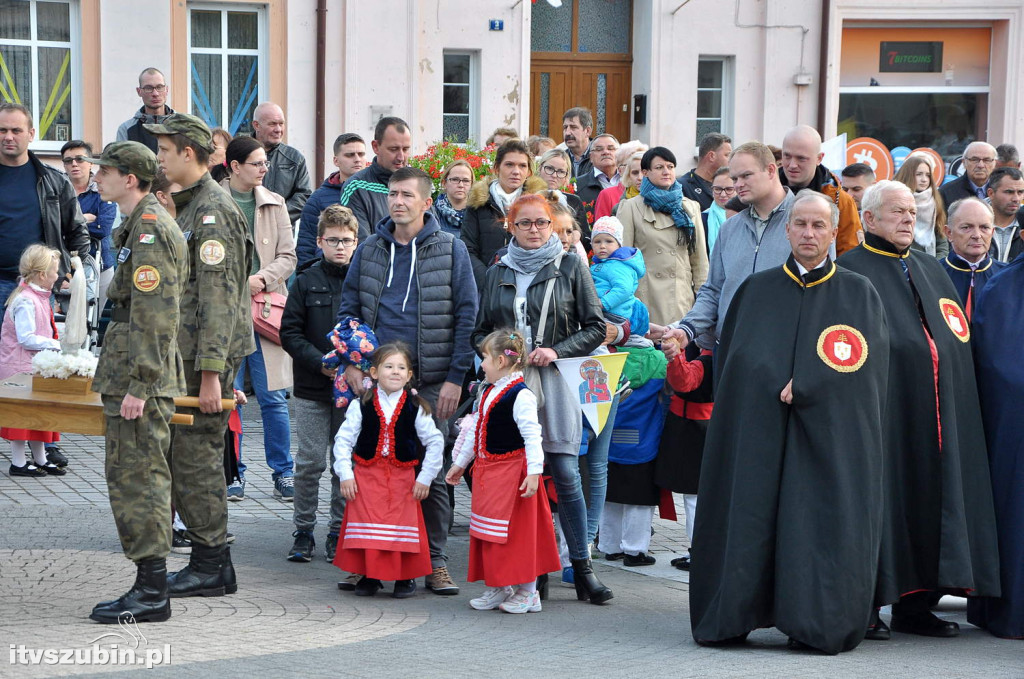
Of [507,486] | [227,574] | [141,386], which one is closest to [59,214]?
[227,574]

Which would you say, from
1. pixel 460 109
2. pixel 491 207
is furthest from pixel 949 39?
pixel 491 207

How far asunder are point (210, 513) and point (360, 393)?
3.07ft

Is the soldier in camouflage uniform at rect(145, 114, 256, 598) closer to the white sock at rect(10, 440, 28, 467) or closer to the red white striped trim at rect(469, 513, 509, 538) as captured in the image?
the red white striped trim at rect(469, 513, 509, 538)

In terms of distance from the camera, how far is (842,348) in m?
6.20

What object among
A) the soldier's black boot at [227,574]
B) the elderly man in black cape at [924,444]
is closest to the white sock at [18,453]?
the soldier's black boot at [227,574]

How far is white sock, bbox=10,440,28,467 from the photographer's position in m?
9.50

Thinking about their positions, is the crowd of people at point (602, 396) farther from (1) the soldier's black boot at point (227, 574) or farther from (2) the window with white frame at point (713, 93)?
(2) the window with white frame at point (713, 93)

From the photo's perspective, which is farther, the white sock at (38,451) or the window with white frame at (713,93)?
the window with white frame at (713,93)

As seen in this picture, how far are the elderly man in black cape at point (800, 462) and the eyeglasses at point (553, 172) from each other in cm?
409

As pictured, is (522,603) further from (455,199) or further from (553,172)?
(553,172)

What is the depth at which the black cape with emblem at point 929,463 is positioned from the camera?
253 inches

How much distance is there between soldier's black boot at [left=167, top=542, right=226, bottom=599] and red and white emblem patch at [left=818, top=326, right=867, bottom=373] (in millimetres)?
2920

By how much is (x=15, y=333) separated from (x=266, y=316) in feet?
5.99

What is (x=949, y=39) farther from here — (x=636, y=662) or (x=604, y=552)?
(x=636, y=662)
